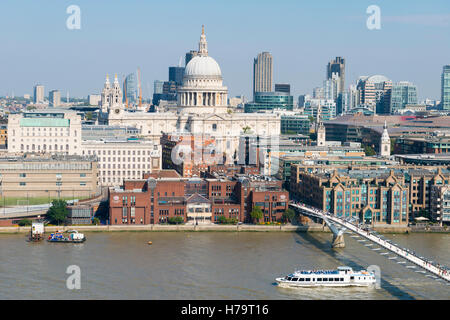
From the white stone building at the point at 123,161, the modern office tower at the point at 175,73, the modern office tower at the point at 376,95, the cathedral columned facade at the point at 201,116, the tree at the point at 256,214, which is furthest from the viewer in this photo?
the modern office tower at the point at 175,73

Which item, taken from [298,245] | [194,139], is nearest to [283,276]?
[298,245]

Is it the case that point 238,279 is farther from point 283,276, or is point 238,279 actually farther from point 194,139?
point 194,139

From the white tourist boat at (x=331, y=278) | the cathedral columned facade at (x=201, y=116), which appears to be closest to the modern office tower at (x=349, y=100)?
the cathedral columned facade at (x=201, y=116)

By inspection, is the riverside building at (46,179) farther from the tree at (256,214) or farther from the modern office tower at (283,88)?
the modern office tower at (283,88)

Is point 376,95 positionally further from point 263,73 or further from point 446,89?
point 263,73

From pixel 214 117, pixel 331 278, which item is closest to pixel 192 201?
pixel 331 278

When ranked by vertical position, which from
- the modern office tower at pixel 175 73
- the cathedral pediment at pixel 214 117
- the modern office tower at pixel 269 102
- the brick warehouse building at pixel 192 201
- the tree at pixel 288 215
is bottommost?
the tree at pixel 288 215

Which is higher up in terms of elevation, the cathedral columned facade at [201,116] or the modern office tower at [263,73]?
the modern office tower at [263,73]
